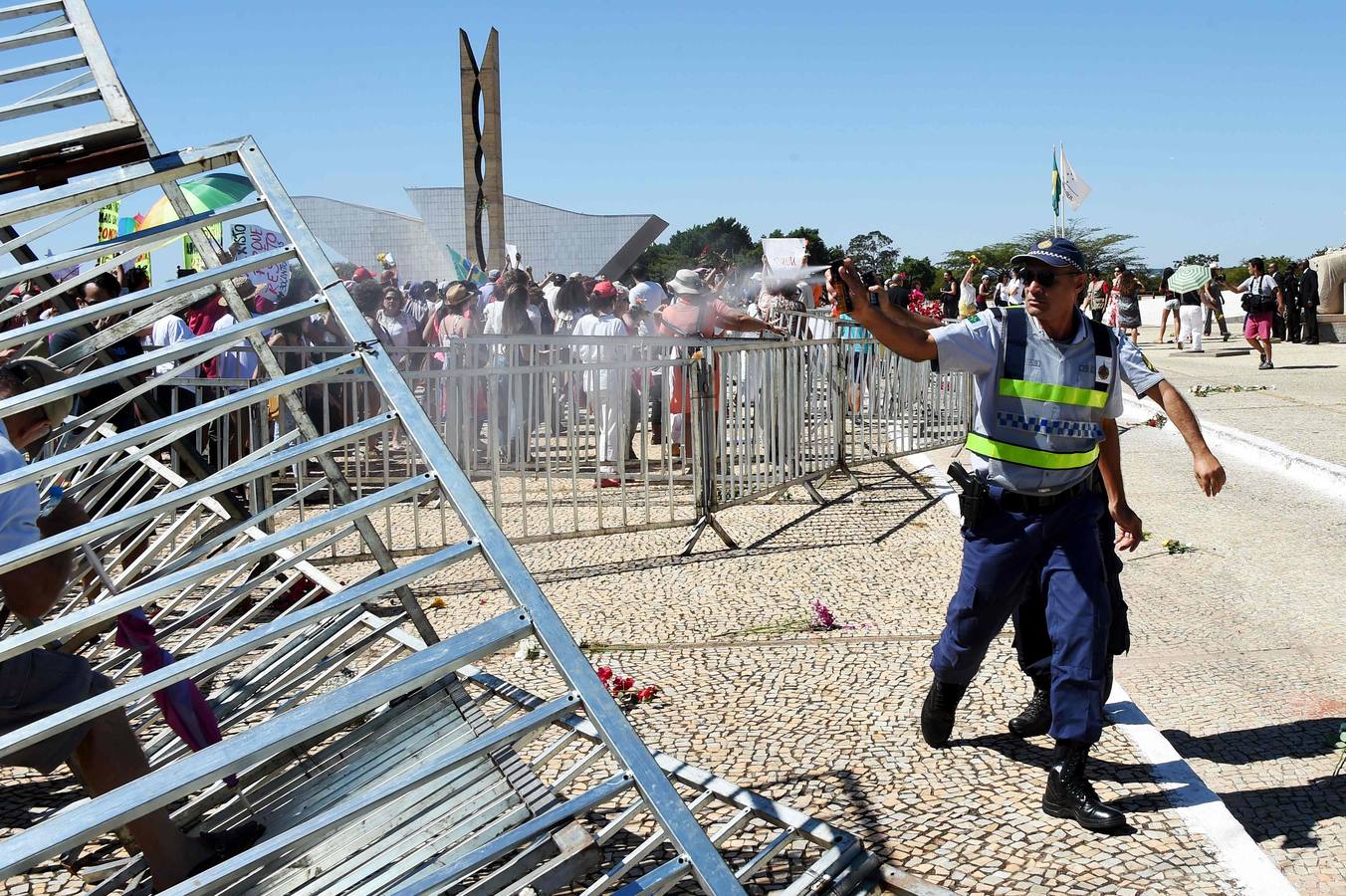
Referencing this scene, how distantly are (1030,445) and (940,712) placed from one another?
101 centimetres

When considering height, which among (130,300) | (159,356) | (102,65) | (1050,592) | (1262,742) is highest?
(102,65)

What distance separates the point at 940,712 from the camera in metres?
4.21

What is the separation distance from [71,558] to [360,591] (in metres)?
1.36

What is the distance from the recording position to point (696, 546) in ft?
26.6

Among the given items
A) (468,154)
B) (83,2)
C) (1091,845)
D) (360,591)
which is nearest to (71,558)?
(360,591)

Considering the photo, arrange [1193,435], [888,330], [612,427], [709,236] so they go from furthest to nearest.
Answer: [709,236] < [612,427] < [1193,435] < [888,330]

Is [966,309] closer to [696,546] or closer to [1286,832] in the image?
[696,546]

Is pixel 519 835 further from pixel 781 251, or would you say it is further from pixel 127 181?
pixel 781 251

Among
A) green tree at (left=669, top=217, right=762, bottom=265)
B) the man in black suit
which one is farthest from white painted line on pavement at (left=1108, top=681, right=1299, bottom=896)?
green tree at (left=669, top=217, right=762, bottom=265)

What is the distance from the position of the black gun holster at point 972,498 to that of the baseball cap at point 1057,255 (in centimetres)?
76

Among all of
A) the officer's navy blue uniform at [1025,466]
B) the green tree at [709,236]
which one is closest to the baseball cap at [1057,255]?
the officer's navy blue uniform at [1025,466]

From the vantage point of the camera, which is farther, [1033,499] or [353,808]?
[1033,499]

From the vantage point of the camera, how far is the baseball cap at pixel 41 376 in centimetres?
353

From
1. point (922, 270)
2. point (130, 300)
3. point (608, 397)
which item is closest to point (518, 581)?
point (130, 300)
